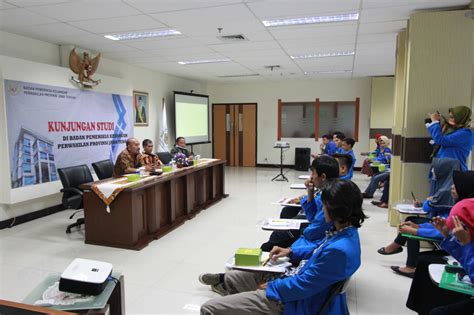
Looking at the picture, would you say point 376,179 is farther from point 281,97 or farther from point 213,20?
point 281,97

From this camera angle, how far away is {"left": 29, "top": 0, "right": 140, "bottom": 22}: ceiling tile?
362 centimetres

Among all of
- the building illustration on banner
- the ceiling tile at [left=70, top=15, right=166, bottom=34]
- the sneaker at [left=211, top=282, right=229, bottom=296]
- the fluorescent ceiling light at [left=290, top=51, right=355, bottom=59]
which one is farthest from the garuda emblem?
the sneaker at [left=211, top=282, right=229, bottom=296]

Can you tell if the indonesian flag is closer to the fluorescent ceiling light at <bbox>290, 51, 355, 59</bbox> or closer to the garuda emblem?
the garuda emblem

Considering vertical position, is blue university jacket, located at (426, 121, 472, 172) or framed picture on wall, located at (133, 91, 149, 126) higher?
framed picture on wall, located at (133, 91, 149, 126)

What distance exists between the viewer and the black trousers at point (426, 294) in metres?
2.16

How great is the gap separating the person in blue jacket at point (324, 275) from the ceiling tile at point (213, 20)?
281 cm

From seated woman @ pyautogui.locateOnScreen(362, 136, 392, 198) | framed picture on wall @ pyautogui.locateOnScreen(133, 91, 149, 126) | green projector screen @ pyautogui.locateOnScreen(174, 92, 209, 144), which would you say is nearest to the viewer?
seated woman @ pyautogui.locateOnScreen(362, 136, 392, 198)

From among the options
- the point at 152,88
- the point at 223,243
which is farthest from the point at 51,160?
the point at 152,88

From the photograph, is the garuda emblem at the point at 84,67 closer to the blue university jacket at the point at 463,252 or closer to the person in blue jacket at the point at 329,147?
the person in blue jacket at the point at 329,147

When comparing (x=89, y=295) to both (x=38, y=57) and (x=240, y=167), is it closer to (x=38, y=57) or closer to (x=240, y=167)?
(x=38, y=57)

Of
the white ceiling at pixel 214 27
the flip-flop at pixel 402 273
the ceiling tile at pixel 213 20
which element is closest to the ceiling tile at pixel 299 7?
the white ceiling at pixel 214 27

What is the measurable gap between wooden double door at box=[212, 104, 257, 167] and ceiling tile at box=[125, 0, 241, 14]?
731 cm

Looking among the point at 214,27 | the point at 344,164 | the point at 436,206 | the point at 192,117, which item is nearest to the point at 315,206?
the point at 436,206

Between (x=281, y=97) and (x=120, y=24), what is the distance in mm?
6978
